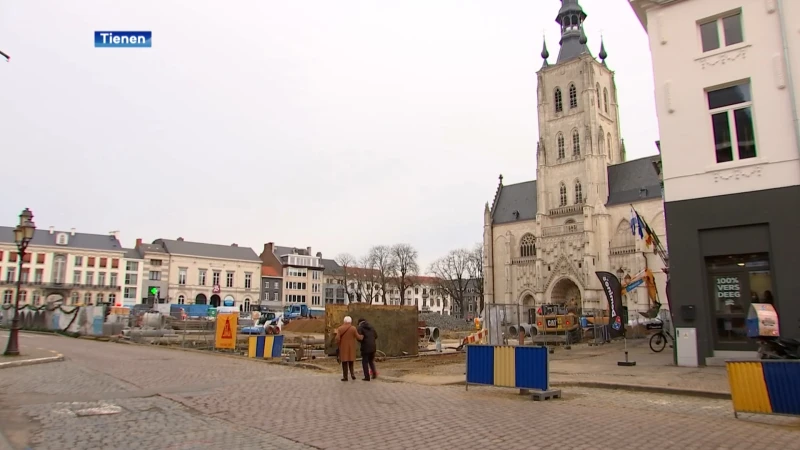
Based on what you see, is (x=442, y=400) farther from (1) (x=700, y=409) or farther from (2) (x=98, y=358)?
(2) (x=98, y=358)

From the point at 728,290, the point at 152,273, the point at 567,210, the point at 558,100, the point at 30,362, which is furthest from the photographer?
the point at 152,273

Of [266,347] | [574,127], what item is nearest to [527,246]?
[574,127]

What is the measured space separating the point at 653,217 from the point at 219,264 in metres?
66.6

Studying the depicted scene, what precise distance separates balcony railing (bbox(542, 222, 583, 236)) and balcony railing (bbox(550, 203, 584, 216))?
Result: 6.40ft

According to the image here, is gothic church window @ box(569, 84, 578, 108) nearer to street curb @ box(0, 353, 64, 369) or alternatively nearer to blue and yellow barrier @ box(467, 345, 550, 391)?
blue and yellow barrier @ box(467, 345, 550, 391)

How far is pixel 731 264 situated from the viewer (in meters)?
14.9

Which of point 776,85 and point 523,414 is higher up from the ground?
point 776,85

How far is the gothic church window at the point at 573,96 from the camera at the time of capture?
226 ft

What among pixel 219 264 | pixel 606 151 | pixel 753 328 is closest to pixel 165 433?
pixel 753 328

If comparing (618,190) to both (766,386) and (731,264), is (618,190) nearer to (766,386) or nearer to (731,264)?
(731,264)

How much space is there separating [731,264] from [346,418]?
470 inches

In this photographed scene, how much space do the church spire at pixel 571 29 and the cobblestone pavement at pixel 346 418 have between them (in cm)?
6818

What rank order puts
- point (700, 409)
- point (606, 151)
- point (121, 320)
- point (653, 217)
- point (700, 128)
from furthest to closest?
point (606, 151)
point (653, 217)
point (121, 320)
point (700, 128)
point (700, 409)

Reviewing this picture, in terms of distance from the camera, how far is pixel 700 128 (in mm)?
15641
